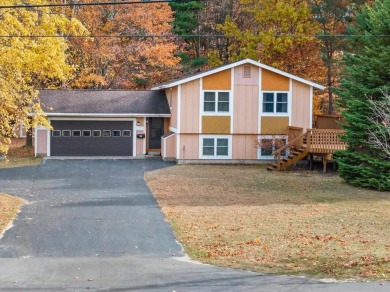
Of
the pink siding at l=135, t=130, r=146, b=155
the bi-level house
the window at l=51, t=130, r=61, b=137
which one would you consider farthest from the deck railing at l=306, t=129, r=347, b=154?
the window at l=51, t=130, r=61, b=137

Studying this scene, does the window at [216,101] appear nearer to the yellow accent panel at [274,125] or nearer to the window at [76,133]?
the yellow accent panel at [274,125]

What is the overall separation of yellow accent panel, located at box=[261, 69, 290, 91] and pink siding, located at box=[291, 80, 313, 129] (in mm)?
558

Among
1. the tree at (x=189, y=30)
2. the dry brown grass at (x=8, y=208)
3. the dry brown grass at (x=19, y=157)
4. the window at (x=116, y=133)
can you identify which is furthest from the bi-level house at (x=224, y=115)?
the dry brown grass at (x=8, y=208)

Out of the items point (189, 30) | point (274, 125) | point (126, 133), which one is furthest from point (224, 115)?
point (189, 30)

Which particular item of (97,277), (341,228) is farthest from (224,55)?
(97,277)

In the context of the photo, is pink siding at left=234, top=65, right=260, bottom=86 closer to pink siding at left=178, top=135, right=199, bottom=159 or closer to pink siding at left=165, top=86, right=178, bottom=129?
pink siding at left=165, top=86, right=178, bottom=129

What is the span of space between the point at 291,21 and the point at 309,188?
2175 cm

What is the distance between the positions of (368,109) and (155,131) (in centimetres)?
1446

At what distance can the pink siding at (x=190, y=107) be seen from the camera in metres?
35.0

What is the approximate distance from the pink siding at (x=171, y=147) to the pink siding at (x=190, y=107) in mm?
1018

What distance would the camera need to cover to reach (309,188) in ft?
86.6

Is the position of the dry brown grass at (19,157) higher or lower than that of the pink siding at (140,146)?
lower

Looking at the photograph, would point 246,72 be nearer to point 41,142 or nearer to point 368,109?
point 368,109

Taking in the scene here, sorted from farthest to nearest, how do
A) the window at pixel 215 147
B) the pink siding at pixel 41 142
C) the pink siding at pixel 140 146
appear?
the pink siding at pixel 140 146
the pink siding at pixel 41 142
the window at pixel 215 147
